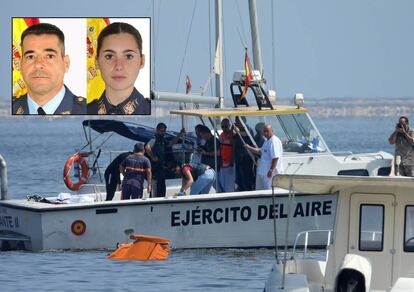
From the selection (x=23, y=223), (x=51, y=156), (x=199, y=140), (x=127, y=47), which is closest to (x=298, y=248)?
(x=199, y=140)

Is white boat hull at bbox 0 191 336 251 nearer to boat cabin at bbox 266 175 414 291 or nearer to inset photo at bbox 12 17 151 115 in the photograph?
inset photo at bbox 12 17 151 115

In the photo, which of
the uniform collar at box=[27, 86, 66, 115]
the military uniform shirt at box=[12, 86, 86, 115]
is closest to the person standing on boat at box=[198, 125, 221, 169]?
the military uniform shirt at box=[12, 86, 86, 115]

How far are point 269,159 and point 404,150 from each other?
7.02ft

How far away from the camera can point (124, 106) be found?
29938 mm

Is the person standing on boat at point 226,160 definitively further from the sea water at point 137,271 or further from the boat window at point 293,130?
the sea water at point 137,271

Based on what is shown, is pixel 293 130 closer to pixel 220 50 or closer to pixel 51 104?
pixel 220 50

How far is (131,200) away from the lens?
24828 mm

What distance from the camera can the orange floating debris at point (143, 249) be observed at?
24656 millimetres

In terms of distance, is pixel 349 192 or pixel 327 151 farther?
pixel 327 151

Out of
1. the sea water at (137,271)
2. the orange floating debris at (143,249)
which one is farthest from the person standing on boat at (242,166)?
the orange floating debris at (143,249)

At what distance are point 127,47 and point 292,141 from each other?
5380mm

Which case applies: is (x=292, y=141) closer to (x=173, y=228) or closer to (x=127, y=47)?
(x=173, y=228)

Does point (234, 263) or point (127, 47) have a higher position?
point (127, 47)

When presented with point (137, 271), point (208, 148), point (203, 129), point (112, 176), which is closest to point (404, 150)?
point (208, 148)
